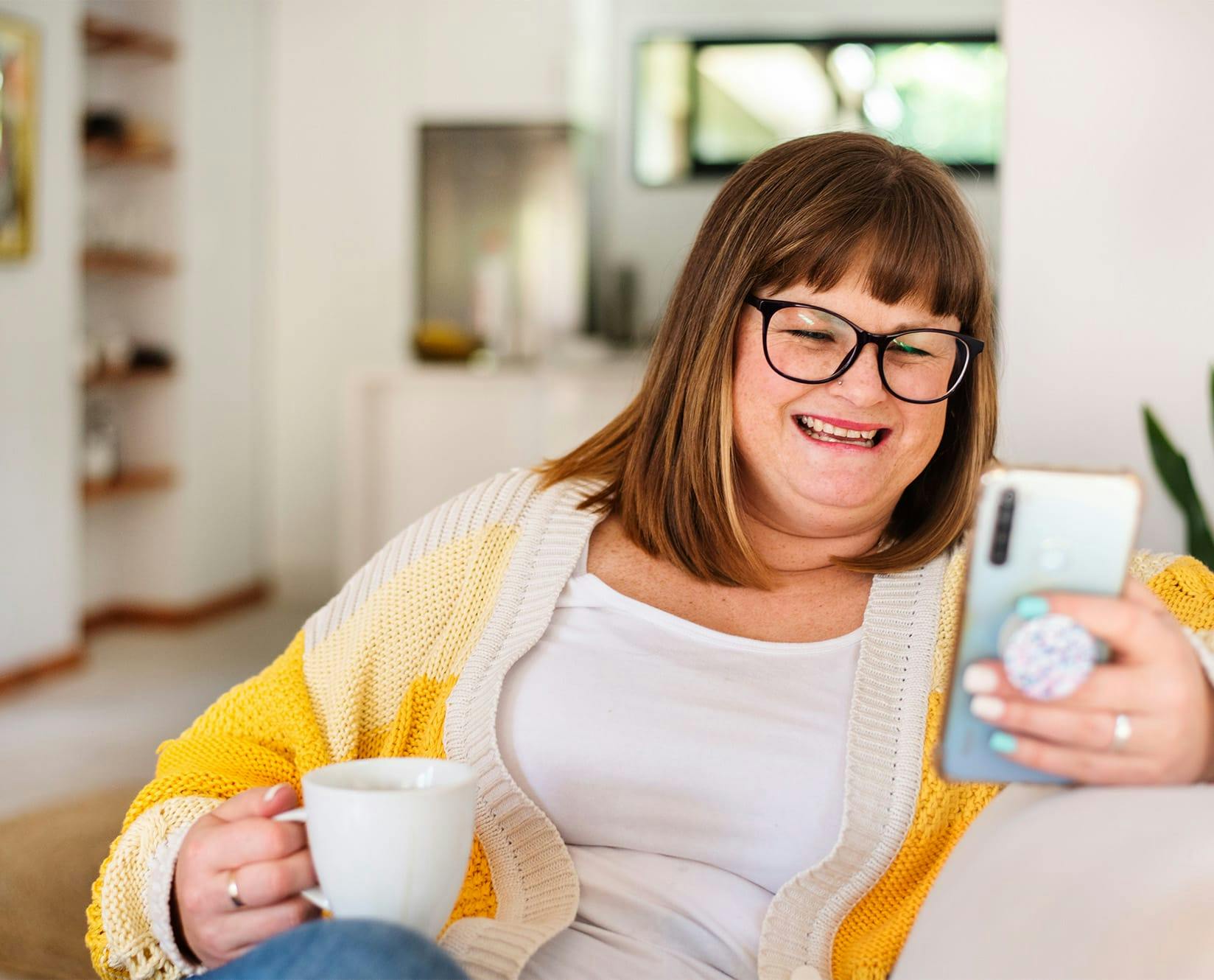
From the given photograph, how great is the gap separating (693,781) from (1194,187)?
112cm

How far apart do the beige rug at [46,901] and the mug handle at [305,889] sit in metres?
0.89

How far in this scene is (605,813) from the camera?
1.12 meters

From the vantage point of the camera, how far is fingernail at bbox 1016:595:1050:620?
27.1 inches

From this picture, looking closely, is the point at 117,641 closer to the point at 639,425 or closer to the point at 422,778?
the point at 639,425

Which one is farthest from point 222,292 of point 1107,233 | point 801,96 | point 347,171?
point 1107,233

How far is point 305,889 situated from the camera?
81cm

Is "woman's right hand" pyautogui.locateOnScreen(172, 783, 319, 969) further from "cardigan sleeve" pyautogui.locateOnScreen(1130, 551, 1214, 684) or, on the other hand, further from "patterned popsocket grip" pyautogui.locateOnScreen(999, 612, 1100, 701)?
"cardigan sleeve" pyautogui.locateOnScreen(1130, 551, 1214, 684)

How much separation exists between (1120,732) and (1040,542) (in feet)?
0.40

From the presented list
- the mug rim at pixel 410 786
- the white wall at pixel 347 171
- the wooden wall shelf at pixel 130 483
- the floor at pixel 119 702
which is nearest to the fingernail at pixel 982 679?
the mug rim at pixel 410 786

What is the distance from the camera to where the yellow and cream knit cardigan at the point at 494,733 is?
1.04 meters

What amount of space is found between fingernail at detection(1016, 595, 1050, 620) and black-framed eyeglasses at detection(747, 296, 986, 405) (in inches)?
19.0

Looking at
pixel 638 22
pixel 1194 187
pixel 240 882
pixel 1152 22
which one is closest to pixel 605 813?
pixel 240 882

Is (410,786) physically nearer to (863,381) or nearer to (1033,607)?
(1033,607)

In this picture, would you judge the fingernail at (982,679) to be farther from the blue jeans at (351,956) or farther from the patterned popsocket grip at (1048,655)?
the blue jeans at (351,956)
